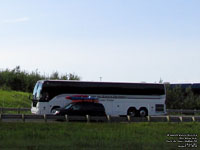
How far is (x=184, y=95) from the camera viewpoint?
68.1 meters

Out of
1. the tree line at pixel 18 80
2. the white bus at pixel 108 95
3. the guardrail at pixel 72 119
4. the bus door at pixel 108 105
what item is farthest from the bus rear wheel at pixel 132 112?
the tree line at pixel 18 80

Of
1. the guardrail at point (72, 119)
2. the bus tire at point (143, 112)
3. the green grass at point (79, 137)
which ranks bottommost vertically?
the green grass at point (79, 137)

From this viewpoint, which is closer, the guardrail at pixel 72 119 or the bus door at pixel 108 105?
the guardrail at pixel 72 119

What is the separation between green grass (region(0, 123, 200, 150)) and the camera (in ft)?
67.9

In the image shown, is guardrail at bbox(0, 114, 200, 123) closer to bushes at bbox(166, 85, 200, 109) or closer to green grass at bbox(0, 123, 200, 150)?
green grass at bbox(0, 123, 200, 150)

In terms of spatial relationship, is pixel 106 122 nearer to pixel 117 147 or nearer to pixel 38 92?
pixel 38 92

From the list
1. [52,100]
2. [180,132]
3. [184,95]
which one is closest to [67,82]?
[52,100]

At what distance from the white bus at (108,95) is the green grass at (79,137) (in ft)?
27.3

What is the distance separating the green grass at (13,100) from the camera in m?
55.0

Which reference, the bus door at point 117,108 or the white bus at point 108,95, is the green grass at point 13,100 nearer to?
the white bus at point 108,95

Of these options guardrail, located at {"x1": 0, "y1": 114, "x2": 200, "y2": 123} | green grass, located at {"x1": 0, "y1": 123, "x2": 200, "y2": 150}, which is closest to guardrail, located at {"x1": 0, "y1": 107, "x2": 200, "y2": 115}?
guardrail, located at {"x1": 0, "y1": 114, "x2": 200, "y2": 123}

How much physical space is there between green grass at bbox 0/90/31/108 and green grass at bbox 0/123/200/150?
84.0ft

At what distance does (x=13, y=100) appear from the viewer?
2234 inches

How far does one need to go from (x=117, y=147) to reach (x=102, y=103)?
65.0 feet
